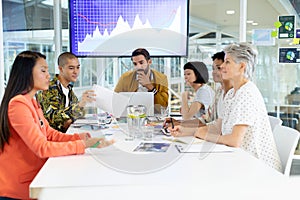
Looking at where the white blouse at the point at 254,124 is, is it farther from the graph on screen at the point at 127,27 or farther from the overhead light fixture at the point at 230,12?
the overhead light fixture at the point at 230,12

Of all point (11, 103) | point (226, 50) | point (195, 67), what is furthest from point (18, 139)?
point (195, 67)

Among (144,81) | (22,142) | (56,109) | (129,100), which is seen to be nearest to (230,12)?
(144,81)

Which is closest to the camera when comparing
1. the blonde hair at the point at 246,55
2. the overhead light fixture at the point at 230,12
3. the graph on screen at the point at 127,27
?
the blonde hair at the point at 246,55

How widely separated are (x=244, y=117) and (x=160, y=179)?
0.76 m

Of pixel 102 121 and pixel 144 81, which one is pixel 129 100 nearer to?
pixel 102 121

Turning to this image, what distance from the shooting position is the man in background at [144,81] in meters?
3.14

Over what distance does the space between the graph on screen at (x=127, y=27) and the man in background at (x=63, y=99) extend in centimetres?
120

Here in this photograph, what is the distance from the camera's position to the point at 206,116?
2.91 metres

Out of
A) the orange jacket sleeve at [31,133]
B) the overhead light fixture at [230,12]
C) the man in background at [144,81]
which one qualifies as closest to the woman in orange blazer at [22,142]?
the orange jacket sleeve at [31,133]

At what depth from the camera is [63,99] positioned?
2.83m

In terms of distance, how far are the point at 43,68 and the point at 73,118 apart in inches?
37.0

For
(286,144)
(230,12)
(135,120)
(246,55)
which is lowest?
(286,144)

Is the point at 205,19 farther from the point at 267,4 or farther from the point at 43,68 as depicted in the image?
the point at 43,68

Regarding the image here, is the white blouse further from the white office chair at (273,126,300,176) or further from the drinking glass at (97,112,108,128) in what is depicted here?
the drinking glass at (97,112,108,128)
